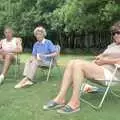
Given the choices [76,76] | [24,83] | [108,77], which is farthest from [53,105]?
[24,83]

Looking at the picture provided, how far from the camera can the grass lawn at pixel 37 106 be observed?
6.10 metres

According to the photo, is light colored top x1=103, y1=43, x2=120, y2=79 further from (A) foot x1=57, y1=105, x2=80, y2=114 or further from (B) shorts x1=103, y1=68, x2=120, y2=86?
(A) foot x1=57, y1=105, x2=80, y2=114

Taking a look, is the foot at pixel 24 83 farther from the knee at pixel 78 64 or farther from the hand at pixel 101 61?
the knee at pixel 78 64

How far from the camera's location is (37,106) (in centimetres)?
682

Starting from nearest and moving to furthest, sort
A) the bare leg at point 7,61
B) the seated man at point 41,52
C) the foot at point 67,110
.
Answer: the foot at point 67,110, the seated man at point 41,52, the bare leg at point 7,61

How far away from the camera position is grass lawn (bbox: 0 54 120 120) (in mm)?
6097

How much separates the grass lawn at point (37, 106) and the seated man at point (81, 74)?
0.53ft

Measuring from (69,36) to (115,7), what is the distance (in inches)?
577

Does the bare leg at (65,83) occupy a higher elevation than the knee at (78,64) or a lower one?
lower

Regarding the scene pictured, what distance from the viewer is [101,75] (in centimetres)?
662

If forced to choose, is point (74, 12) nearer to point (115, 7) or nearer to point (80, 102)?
point (115, 7)

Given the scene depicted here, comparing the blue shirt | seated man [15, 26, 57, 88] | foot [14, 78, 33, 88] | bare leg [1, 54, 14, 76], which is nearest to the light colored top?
foot [14, 78, 33, 88]

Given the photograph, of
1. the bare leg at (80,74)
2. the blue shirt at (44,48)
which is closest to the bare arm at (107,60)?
the bare leg at (80,74)

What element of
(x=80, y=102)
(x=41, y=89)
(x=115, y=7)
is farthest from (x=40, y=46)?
(x=115, y=7)
